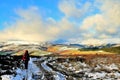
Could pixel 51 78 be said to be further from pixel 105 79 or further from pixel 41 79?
pixel 105 79

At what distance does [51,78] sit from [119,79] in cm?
948

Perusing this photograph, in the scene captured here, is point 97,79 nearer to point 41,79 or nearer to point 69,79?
point 69,79

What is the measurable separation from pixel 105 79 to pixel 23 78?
11893 millimetres

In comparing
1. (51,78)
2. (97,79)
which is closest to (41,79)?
(51,78)

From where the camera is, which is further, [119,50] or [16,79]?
[119,50]

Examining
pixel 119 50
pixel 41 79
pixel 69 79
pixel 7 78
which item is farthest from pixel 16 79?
pixel 119 50

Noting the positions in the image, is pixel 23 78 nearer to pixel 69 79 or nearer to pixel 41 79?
pixel 41 79

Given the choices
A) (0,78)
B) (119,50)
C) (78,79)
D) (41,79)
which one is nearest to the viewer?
(0,78)

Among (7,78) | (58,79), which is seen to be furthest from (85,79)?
(7,78)

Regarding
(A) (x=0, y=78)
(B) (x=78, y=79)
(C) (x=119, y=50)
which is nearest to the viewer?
(A) (x=0, y=78)

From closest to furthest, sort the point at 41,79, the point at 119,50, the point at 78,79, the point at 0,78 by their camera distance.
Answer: the point at 0,78, the point at 41,79, the point at 78,79, the point at 119,50

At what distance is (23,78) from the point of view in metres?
35.8

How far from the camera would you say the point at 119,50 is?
184000 mm

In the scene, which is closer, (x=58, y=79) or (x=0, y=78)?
(x=0, y=78)
